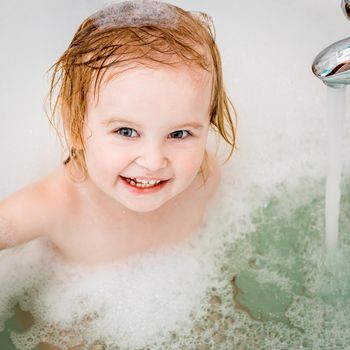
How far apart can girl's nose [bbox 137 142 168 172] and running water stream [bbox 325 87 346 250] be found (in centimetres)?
34

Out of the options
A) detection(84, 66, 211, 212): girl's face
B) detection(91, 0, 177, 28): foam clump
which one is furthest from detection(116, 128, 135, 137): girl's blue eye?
detection(91, 0, 177, 28): foam clump

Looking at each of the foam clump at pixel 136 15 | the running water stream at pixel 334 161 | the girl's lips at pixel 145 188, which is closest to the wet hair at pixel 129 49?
the foam clump at pixel 136 15

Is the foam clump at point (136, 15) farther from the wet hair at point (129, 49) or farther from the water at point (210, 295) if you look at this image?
the water at point (210, 295)

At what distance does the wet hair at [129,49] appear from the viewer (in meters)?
1.06

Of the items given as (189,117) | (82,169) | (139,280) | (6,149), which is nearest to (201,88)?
(189,117)

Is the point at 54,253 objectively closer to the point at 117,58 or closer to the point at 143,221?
the point at 143,221

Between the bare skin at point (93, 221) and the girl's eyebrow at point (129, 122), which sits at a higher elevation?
the girl's eyebrow at point (129, 122)

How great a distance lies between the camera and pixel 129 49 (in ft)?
3.45

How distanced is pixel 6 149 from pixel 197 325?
21.6 inches

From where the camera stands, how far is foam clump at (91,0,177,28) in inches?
44.3

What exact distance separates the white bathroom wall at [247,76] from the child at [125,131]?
22 centimetres

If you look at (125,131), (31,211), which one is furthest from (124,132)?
(31,211)

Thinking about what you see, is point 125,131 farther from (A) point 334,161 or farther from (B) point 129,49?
(A) point 334,161

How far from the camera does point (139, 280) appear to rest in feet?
4.36
